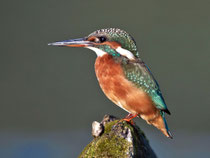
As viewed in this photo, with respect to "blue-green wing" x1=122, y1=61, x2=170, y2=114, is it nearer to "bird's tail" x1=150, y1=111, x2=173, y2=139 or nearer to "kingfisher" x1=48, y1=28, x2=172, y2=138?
"kingfisher" x1=48, y1=28, x2=172, y2=138

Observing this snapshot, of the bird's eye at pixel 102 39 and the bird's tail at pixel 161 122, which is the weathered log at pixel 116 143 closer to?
the bird's tail at pixel 161 122

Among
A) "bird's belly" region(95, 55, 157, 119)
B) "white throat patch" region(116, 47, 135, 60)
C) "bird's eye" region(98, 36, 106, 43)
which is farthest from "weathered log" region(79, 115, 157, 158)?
"bird's eye" region(98, 36, 106, 43)

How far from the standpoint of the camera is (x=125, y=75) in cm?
276

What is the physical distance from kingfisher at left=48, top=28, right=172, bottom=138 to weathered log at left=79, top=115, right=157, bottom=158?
23 cm

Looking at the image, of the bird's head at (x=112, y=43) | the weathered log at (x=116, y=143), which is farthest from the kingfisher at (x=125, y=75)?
the weathered log at (x=116, y=143)

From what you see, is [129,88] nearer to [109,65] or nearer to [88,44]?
[109,65]

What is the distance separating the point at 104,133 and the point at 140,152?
0.29 meters

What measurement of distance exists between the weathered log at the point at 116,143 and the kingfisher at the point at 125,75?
0.23m

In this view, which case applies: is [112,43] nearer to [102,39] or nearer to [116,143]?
[102,39]

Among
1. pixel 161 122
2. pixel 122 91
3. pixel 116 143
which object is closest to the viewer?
pixel 116 143

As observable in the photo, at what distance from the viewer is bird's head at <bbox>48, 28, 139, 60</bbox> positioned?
2.78m

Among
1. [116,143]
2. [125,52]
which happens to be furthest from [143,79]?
[116,143]

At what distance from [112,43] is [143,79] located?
1.21 feet

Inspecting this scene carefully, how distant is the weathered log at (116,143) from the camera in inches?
88.0
